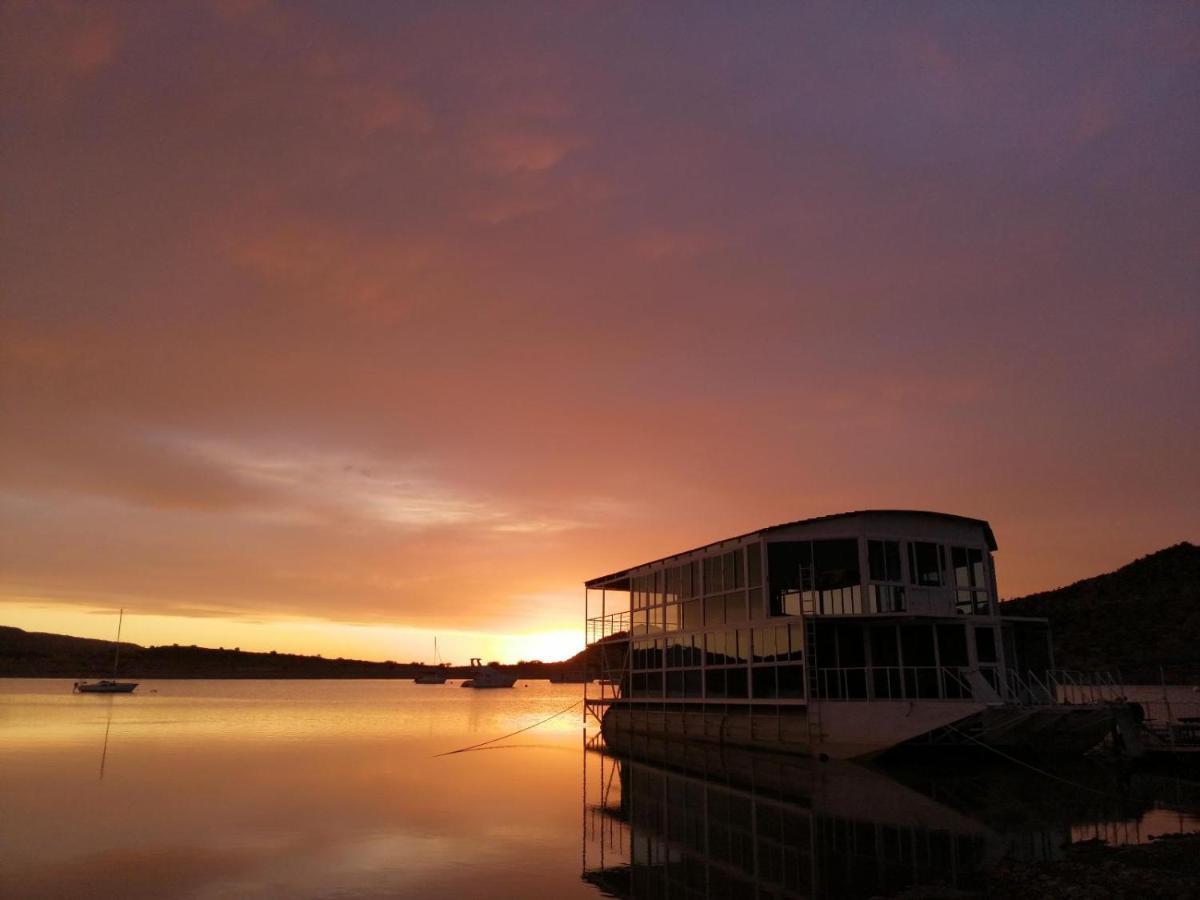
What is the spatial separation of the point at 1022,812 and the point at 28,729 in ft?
180

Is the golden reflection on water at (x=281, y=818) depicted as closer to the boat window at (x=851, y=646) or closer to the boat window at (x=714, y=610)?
the boat window at (x=714, y=610)

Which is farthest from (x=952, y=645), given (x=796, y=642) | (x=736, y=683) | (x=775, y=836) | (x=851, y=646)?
(x=775, y=836)

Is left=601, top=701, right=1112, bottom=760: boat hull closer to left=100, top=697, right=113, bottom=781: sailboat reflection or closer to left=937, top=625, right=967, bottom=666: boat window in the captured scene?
left=937, top=625, right=967, bottom=666: boat window

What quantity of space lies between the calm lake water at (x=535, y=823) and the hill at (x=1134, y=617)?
48968mm

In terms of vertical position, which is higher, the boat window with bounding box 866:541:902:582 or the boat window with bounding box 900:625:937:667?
the boat window with bounding box 866:541:902:582

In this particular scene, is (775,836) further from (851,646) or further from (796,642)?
(851,646)

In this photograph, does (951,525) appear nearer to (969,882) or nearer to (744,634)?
(744,634)

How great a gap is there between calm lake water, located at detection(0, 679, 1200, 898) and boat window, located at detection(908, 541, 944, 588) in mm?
6919

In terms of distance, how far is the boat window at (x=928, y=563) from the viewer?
1271 inches

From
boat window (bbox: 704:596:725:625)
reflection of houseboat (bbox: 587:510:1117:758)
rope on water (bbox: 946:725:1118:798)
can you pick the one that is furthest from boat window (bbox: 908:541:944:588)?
boat window (bbox: 704:596:725:625)

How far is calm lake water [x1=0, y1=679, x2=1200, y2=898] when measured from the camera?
15156 millimetres

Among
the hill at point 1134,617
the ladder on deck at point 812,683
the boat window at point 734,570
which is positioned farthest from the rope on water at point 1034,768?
the hill at point 1134,617

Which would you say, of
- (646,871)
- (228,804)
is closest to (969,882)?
(646,871)

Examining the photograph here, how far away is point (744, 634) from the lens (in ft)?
114
